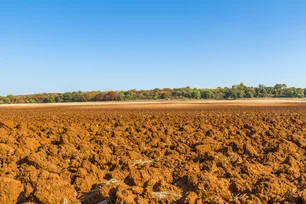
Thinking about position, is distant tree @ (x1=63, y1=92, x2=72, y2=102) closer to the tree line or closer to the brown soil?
the tree line

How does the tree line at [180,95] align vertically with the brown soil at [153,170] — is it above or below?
above

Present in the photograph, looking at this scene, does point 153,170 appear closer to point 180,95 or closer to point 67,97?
point 180,95

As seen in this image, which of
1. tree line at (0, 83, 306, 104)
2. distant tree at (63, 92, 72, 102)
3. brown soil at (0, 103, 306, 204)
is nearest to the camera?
brown soil at (0, 103, 306, 204)

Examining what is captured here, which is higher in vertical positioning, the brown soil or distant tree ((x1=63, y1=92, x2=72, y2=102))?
distant tree ((x1=63, y1=92, x2=72, y2=102))

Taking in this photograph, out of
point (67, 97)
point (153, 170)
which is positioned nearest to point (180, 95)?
point (67, 97)

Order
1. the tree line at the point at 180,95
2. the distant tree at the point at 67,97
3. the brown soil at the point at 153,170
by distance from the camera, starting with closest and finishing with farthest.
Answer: the brown soil at the point at 153,170 < the tree line at the point at 180,95 < the distant tree at the point at 67,97

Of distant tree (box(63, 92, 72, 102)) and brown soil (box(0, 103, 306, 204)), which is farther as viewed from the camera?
distant tree (box(63, 92, 72, 102))

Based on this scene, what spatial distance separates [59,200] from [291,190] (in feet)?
11.6

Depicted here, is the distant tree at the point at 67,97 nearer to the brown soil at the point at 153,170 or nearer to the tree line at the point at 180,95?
the tree line at the point at 180,95

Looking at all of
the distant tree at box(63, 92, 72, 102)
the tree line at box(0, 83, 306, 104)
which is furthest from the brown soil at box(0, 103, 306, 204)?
the distant tree at box(63, 92, 72, 102)

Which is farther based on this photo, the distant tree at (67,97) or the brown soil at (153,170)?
the distant tree at (67,97)

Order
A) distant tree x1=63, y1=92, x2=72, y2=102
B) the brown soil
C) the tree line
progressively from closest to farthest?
the brown soil → the tree line → distant tree x1=63, y1=92, x2=72, y2=102

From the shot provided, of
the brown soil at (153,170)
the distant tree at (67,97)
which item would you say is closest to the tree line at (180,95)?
the distant tree at (67,97)

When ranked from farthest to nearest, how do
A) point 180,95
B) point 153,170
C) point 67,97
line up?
point 67,97, point 180,95, point 153,170
